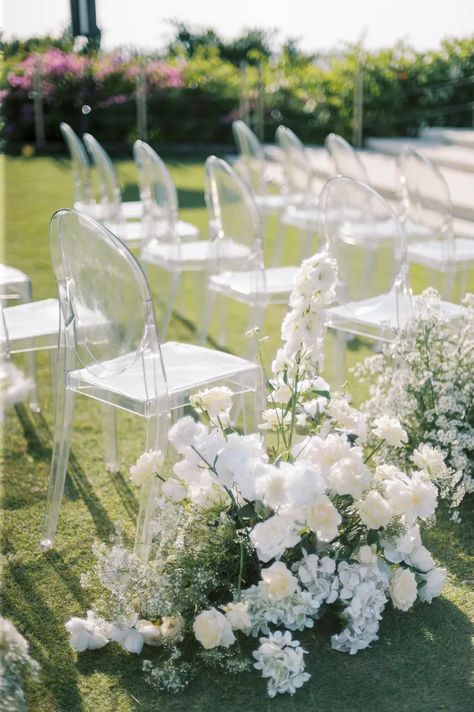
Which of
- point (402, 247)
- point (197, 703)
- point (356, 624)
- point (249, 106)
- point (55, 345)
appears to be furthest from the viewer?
point (249, 106)

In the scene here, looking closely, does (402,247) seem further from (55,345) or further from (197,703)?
(197,703)

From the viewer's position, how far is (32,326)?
10.6ft

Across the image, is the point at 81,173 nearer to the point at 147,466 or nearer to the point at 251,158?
the point at 251,158

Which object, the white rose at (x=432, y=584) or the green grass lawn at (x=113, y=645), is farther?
the white rose at (x=432, y=584)

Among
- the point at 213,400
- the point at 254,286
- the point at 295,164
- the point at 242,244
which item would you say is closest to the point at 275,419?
the point at 213,400

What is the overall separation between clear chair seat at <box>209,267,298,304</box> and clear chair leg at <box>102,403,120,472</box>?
83 centimetres

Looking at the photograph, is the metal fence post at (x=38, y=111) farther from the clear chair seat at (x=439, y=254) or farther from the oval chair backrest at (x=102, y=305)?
the oval chair backrest at (x=102, y=305)

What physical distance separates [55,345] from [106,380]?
525mm

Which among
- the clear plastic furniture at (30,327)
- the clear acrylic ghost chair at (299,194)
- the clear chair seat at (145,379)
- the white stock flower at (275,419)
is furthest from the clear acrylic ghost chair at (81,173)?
the white stock flower at (275,419)

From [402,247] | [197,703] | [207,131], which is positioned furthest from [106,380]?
[207,131]

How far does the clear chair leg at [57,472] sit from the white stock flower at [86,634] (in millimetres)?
534

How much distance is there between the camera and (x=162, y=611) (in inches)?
87.8

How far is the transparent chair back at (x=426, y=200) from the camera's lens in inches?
174

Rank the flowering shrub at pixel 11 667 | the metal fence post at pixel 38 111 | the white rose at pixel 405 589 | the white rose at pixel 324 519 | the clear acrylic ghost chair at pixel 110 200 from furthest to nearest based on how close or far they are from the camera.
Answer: the metal fence post at pixel 38 111, the clear acrylic ghost chair at pixel 110 200, the white rose at pixel 405 589, the white rose at pixel 324 519, the flowering shrub at pixel 11 667
